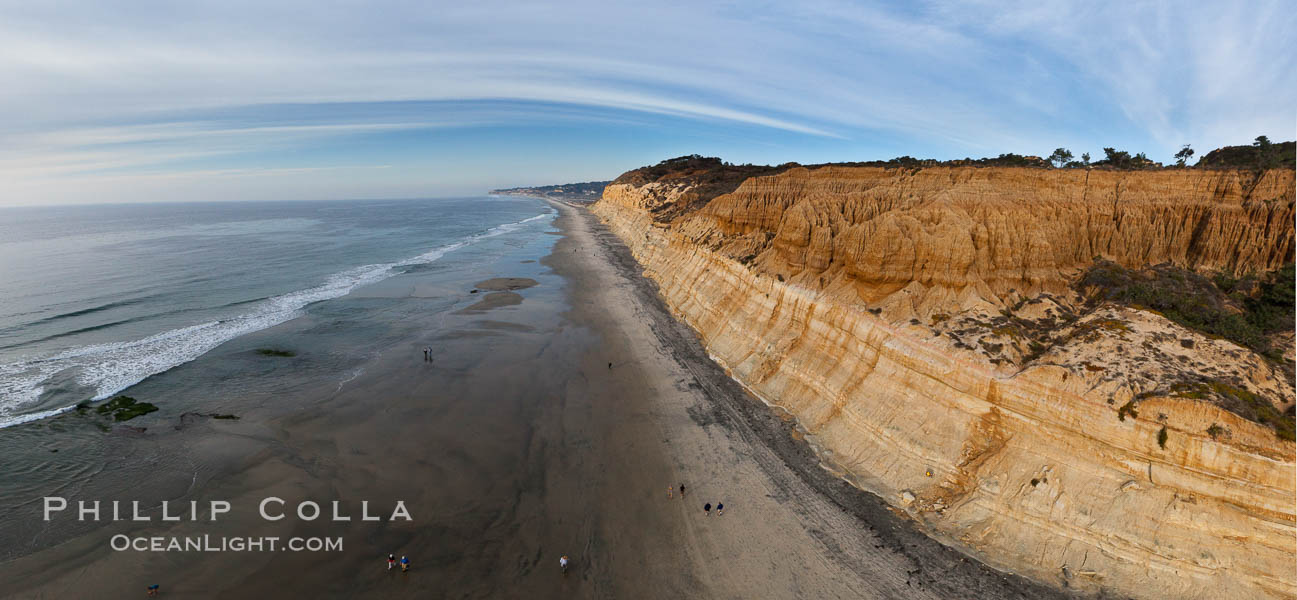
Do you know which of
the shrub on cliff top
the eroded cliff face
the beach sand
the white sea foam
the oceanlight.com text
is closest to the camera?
the eroded cliff face

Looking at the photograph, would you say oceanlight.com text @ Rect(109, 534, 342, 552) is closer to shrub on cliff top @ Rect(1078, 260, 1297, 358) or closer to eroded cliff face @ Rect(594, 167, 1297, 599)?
eroded cliff face @ Rect(594, 167, 1297, 599)

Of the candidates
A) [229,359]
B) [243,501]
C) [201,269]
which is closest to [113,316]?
[229,359]

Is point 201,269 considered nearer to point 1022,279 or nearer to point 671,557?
point 671,557

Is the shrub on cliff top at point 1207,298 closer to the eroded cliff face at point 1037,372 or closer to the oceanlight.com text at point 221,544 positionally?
the eroded cliff face at point 1037,372

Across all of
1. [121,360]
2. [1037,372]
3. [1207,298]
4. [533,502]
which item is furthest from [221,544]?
[1207,298]

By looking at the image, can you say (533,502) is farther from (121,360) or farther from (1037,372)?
(121,360)

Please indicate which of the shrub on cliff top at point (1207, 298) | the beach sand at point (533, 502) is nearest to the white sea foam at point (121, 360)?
the beach sand at point (533, 502)

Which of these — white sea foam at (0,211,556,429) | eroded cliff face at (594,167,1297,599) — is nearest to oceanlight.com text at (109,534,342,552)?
white sea foam at (0,211,556,429)
